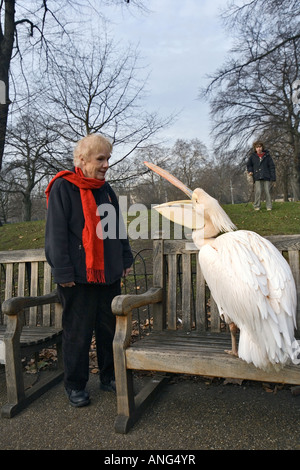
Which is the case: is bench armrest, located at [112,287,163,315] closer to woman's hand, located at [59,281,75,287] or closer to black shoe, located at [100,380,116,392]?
woman's hand, located at [59,281,75,287]

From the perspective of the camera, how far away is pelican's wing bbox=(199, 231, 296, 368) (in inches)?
77.9

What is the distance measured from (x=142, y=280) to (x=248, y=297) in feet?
13.9

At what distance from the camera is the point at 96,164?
2.91 m

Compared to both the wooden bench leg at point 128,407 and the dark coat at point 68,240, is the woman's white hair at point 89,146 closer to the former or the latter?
the dark coat at point 68,240

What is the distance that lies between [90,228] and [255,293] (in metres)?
1.36

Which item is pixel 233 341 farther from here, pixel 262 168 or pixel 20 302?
pixel 262 168

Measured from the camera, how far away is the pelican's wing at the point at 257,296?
6.49ft

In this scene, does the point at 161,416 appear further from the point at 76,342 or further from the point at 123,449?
the point at 76,342

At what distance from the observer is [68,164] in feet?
31.9
